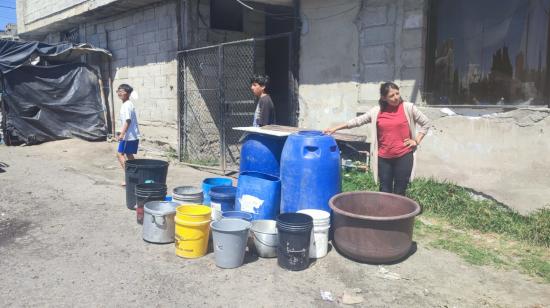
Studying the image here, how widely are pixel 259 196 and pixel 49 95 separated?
9329mm

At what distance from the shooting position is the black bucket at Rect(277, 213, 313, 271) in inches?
151

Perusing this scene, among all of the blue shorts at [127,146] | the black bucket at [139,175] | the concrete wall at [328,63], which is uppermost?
the concrete wall at [328,63]

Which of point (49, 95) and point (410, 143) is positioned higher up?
point (49, 95)

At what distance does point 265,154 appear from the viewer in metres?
4.99

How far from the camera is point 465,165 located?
220 inches

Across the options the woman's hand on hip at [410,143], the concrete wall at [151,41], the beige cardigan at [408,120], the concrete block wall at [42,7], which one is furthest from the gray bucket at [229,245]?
the concrete block wall at [42,7]

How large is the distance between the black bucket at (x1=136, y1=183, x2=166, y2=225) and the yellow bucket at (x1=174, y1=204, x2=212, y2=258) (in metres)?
0.79

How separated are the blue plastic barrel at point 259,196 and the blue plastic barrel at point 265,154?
14.9 inches

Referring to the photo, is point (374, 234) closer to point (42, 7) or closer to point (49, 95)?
point (49, 95)

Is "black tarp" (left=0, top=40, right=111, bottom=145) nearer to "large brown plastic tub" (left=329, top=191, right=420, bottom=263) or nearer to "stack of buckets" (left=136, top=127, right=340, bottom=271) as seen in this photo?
"stack of buckets" (left=136, top=127, right=340, bottom=271)

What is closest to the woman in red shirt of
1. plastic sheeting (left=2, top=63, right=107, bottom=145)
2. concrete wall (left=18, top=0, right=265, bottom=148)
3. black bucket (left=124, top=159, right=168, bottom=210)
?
black bucket (left=124, top=159, right=168, bottom=210)

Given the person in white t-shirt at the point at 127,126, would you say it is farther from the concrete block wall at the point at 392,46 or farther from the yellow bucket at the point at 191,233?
the concrete block wall at the point at 392,46

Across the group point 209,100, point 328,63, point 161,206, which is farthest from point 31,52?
point 161,206

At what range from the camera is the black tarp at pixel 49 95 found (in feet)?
36.2
